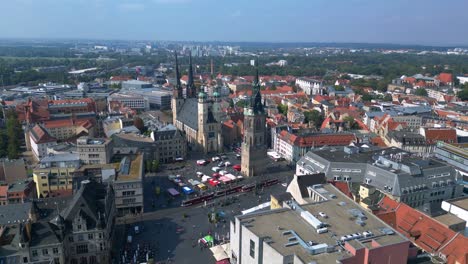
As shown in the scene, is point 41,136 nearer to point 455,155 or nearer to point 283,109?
point 283,109

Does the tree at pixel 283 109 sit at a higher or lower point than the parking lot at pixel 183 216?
higher

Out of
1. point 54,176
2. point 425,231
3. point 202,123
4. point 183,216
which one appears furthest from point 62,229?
point 202,123

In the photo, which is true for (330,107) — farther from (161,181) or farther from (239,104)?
(161,181)

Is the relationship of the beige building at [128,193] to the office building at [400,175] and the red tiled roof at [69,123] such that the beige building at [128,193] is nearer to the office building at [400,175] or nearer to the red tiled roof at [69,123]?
the office building at [400,175]

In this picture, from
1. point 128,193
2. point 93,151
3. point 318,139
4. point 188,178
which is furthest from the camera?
point 318,139

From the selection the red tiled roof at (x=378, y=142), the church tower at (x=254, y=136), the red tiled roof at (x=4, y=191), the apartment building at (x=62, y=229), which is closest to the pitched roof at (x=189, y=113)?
the church tower at (x=254, y=136)
